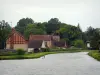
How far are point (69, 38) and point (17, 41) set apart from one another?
42063mm

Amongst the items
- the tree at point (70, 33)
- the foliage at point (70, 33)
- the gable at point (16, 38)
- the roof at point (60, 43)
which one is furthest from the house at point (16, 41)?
the tree at point (70, 33)


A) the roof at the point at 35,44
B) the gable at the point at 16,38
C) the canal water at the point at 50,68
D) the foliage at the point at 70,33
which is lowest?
the canal water at the point at 50,68

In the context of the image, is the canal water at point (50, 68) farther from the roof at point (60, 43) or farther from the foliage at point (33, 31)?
the foliage at point (33, 31)

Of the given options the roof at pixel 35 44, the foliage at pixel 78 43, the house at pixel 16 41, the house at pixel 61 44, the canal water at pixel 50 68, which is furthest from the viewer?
the house at pixel 61 44

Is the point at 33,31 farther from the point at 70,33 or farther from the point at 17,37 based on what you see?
the point at 17,37

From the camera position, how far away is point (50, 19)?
183 meters

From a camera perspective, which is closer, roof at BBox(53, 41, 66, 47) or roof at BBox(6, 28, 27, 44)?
roof at BBox(6, 28, 27, 44)

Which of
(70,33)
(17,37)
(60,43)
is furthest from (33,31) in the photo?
(17,37)

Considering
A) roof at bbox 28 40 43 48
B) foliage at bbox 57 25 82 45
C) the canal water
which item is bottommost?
the canal water

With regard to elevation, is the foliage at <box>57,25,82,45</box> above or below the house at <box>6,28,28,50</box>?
above

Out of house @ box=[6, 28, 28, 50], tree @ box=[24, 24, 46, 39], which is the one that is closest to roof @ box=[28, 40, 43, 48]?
house @ box=[6, 28, 28, 50]

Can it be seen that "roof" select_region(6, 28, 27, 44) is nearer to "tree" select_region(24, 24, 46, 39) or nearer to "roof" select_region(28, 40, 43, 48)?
"roof" select_region(28, 40, 43, 48)

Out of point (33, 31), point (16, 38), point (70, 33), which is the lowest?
point (16, 38)

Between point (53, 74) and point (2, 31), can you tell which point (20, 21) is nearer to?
point (2, 31)
